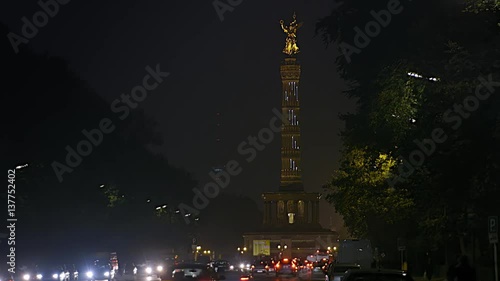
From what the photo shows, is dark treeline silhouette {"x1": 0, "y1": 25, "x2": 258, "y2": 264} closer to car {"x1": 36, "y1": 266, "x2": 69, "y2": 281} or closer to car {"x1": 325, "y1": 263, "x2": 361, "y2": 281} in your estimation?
car {"x1": 36, "y1": 266, "x2": 69, "y2": 281}

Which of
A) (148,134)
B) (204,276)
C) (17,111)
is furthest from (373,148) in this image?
(148,134)

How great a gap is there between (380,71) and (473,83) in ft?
53.4

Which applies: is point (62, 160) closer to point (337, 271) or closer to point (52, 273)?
point (52, 273)

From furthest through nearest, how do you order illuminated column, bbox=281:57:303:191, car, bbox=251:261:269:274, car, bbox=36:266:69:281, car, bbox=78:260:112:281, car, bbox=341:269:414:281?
illuminated column, bbox=281:57:303:191, car, bbox=251:261:269:274, car, bbox=78:260:112:281, car, bbox=36:266:69:281, car, bbox=341:269:414:281

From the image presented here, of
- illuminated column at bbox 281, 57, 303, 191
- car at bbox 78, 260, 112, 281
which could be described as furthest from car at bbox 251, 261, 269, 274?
illuminated column at bbox 281, 57, 303, 191

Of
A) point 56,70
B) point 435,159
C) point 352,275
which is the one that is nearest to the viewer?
point 352,275

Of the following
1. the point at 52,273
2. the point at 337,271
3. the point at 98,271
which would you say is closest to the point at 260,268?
the point at 98,271

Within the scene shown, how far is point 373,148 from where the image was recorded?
199 feet

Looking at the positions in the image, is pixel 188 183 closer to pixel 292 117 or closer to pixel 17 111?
pixel 292 117

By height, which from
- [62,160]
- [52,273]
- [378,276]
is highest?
[62,160]

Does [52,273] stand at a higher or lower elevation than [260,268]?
lower

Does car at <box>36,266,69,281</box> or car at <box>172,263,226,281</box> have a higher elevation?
car at <box>36,266,69,281</box>

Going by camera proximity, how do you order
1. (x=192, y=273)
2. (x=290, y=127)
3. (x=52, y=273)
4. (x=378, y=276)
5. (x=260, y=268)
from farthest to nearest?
(x=290, y=127) < (x=260, y=268) < (x=52, y=273) < (x=192, y=273) < (x=378, y=276)

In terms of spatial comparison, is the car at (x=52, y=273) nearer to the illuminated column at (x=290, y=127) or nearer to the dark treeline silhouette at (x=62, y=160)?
the dark treeline silhouette at (x=62, y=160)
